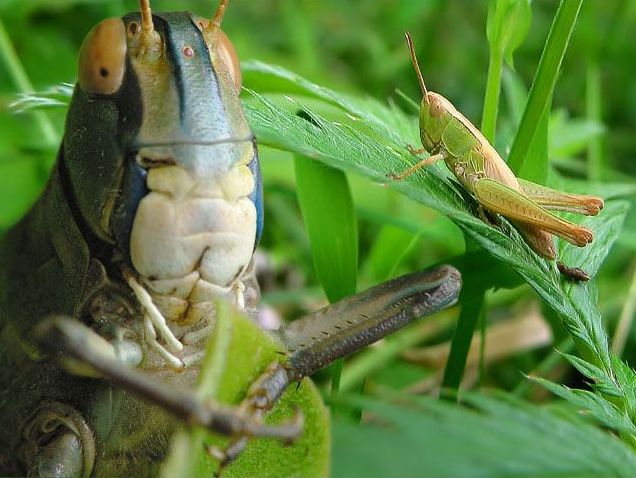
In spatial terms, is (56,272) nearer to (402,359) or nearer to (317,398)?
(317,398)

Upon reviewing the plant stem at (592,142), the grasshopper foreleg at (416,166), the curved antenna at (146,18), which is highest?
the curved antenna at (146,18)

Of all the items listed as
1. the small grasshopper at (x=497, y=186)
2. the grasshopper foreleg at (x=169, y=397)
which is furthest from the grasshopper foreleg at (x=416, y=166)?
the grasshopper foreleg at (x=169, y=397)

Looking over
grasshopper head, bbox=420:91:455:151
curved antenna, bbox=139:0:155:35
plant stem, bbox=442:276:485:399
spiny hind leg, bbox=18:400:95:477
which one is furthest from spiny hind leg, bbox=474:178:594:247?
spiny hind leg, bbox=18:400:95:477

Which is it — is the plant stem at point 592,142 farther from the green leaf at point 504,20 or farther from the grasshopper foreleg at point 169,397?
the grasshopper foreleg at point 169,397

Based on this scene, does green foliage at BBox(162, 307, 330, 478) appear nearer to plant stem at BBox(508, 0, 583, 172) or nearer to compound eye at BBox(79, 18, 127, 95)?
compound eye at BBox(79, 18, 127, 95)

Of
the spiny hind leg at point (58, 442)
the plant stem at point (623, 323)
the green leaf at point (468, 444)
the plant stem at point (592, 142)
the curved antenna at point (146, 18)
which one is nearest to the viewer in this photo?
the green leaf at point (468, 444)

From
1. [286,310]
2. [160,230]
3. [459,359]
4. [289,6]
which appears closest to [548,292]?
[459,359]

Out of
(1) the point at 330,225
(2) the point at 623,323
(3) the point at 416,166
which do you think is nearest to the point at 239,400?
(3) the point at 416,166

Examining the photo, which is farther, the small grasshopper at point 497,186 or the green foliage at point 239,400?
the small grasshopper at point 497,186
